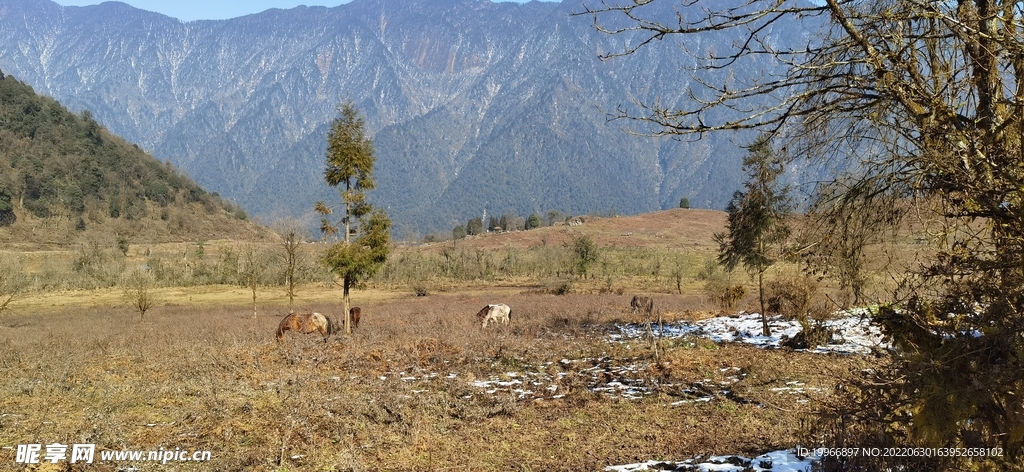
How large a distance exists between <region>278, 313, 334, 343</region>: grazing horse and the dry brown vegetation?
2.87 feet

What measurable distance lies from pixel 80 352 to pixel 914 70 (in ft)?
61.9

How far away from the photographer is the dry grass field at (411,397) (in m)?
7.12

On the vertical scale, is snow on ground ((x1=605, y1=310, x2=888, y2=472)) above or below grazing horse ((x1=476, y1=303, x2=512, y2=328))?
below

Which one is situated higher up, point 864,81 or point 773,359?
point 864,81

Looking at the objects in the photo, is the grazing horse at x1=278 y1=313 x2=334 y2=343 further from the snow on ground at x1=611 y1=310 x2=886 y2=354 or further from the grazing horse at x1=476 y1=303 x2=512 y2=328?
the snow on ground at x1=611 y1=310 x2=886 y2=354

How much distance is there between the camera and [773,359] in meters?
12.4

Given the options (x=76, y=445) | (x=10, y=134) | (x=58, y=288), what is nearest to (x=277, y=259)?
(x=58, y=288)

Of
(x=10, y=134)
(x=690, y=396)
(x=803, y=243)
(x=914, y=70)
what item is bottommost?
(x=690, y=396)

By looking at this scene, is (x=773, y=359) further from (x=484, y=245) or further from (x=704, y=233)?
(x=704, y=233)

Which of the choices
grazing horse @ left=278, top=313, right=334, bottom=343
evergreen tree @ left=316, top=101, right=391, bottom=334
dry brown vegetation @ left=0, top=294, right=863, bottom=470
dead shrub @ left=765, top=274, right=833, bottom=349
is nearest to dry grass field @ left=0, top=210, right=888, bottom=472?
dry brown vegetation @ left=0, top=294, right=863, bottom=470

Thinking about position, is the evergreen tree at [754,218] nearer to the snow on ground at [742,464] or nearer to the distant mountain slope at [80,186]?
the snow on ground at [742,464]

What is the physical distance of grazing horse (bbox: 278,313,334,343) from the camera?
60.8 ft

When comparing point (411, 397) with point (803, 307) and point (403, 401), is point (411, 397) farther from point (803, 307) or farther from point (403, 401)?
point (803, 307)

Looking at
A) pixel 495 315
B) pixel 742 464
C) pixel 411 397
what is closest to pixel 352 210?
pixel 495 315
